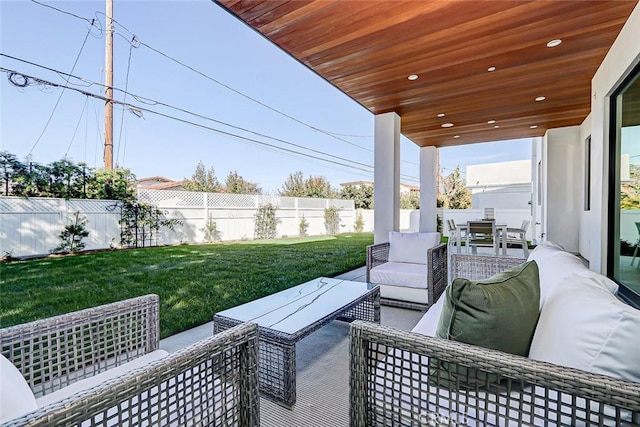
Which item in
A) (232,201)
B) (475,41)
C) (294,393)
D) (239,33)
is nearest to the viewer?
(294,393)

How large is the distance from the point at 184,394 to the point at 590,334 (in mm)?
1228

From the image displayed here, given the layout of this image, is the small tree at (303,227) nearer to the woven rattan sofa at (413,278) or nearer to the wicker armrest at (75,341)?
the woven rattan sofa at (413,278)

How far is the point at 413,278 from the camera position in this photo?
3150 mm

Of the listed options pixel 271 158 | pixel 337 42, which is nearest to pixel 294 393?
pixel 337 42

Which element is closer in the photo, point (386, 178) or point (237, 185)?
point (386, 178)

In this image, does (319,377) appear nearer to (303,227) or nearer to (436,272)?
(436,272)

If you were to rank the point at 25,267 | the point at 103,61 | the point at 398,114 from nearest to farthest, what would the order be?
the point at 25,267, the point at 398,114, the point at 103,61

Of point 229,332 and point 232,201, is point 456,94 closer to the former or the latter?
point 229,332

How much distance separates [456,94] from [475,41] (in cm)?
149

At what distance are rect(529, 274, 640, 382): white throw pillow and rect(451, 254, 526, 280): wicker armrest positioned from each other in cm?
162

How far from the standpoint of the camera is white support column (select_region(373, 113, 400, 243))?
495 cm

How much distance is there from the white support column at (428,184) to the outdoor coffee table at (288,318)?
5.81 meters

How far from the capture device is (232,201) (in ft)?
27.6

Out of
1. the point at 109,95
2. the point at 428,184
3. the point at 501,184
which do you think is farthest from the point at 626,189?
the point at 501,184
